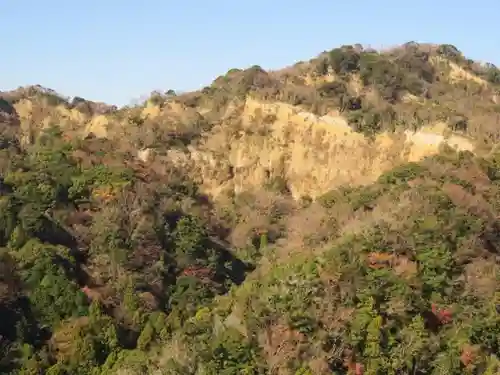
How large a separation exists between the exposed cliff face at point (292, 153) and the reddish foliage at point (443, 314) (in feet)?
42.9

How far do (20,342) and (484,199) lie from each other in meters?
17.7

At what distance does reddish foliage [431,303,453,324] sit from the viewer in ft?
Result: 65.3

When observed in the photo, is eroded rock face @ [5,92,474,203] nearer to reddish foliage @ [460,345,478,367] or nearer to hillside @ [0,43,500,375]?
hillside @ [0,43,500,375]

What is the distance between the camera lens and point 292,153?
3612 cm

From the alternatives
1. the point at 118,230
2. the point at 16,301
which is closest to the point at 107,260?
the point at 118,230

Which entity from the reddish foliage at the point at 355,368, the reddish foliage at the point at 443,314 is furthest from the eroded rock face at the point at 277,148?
the reddish foliage at the point at 355,368

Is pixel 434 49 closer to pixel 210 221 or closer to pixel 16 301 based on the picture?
pixel 210 221

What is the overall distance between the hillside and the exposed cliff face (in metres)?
0.10

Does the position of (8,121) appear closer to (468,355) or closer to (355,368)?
(355,368)

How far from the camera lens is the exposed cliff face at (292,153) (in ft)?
109

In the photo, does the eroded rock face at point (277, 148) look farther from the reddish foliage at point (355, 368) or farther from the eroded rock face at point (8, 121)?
the reddish foliage at point (355, 368)

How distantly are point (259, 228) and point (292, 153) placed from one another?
5.63 metres

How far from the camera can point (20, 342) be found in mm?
21234

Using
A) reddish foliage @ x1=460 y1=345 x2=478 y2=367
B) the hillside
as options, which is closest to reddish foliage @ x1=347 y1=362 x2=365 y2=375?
the hillside
